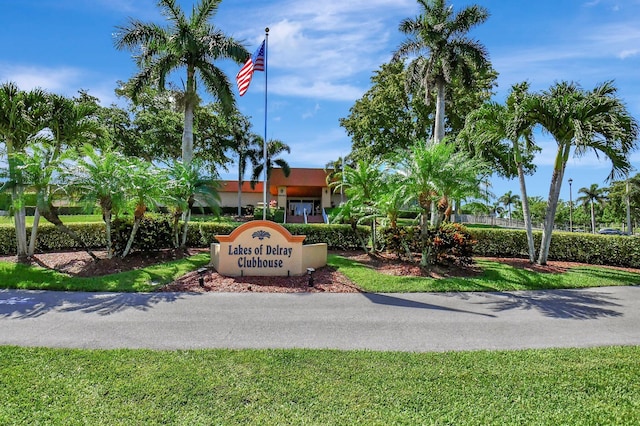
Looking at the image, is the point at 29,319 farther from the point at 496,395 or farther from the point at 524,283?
the point at 524,283

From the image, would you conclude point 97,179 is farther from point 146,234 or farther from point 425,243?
point 425,243

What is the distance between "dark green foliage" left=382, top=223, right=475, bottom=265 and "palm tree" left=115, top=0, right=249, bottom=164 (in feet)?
28.6

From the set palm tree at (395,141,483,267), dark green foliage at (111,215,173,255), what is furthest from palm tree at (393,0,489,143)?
dark green foliage at (111,215,173,255)

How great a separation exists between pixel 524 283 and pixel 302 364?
24.9 feet

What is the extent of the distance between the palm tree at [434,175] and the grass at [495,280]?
1824 mm

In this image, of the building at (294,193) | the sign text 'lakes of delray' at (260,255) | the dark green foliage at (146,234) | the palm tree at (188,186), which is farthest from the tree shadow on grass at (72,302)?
the building at (294,193)

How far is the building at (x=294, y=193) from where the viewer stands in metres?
33.6

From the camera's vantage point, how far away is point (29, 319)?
609 cm

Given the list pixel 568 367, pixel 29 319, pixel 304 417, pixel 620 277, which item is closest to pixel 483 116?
pixel 620 277

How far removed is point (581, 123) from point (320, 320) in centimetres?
973

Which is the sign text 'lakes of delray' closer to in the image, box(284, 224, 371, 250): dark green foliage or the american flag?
box(284, 224, 371, 250): dark green foliage

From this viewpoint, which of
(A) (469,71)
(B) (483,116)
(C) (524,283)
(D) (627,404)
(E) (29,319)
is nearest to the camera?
(D) (627,404)

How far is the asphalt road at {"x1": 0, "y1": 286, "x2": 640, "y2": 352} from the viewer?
17.3 ft

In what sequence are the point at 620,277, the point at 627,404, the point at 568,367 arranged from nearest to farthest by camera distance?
the point at 627,404 < the point at 568,367 < the point at 620,277
